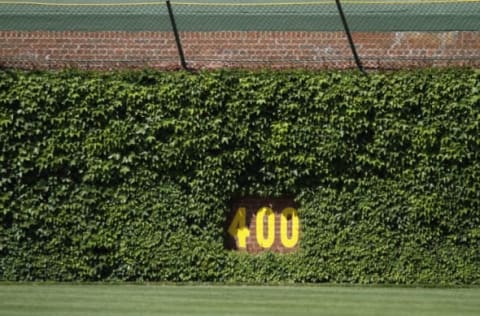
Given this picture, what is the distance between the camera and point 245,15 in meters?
17.9

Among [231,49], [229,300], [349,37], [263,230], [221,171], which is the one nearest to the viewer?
[229,300]

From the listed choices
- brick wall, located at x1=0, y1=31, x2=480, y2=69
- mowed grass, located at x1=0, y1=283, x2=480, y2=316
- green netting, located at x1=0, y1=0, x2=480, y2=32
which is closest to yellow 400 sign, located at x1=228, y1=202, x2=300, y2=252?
mowed grass, located at x1=0, y1=283, x2=480, y2=316

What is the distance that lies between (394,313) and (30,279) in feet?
23.9

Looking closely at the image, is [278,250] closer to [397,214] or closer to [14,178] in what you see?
[397,214]

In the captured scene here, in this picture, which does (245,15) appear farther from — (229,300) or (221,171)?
(229,300)

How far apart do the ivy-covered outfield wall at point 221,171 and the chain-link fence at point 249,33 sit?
0.74 meters

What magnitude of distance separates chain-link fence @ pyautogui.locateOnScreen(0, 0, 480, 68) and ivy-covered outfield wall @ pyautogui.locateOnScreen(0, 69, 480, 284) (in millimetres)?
739

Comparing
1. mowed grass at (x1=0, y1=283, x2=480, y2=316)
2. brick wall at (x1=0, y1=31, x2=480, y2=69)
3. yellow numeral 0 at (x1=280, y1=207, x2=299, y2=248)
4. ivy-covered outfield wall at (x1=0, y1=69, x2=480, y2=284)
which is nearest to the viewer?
mowed grass at (x1=0, y1=283, x2=480, y2=316)

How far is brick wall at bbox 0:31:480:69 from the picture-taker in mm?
17578

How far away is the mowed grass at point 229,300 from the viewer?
12.2 meters

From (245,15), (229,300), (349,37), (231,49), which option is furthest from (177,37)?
(229,300)

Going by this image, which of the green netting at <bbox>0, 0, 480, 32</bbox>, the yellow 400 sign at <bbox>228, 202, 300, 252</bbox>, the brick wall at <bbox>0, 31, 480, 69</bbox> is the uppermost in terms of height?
the green netting at <bbox>0, 0, 480, 32</bbox>

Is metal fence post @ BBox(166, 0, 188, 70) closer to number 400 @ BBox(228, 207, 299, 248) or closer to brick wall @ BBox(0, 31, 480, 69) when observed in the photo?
brick wall @ BBox(0, 31, 480, 69)

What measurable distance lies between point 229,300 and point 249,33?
580 cm
